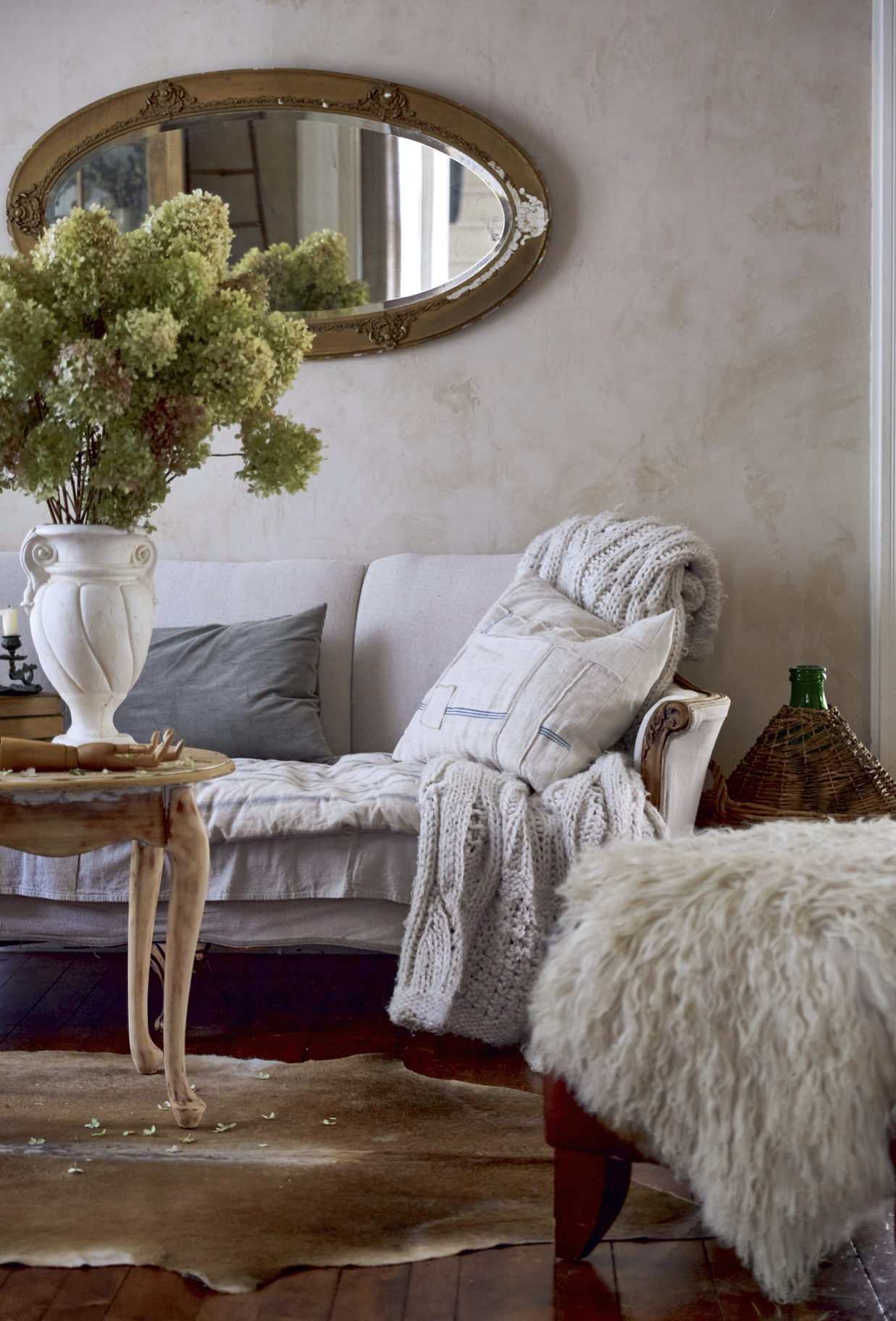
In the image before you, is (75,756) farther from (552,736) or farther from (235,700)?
(235,700)

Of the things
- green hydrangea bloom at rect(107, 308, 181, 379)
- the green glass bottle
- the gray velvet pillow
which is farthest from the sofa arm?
green hydrangea bloom at rect(107, 308, 181, 379)

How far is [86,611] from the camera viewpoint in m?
1.51

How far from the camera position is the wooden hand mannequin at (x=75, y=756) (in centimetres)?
143

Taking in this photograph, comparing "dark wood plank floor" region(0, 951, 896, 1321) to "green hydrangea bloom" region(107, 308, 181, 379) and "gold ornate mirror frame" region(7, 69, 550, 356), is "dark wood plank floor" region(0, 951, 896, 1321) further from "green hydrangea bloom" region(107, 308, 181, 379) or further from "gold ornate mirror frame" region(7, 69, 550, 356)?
"gold ornate mirror frame" region(7, 69, 550, 356)

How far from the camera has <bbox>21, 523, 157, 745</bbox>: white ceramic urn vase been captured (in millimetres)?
1509

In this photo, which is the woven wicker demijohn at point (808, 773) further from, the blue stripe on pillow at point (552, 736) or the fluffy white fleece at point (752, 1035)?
the fluffy white fleece at point (752, 1035)

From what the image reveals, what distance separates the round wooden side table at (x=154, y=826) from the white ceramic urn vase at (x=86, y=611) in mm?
114

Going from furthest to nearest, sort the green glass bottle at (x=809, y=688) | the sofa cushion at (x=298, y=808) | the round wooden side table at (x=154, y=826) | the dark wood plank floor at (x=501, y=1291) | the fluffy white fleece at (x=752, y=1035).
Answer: the green glass bottle at (x=809, y=688), the sofa cushion at (x=298, y=808), the round wooden side table at (x=154, y=826), the dark wood plank floor at (x=501, y=1291), the fluffy white fleece at (x=752, y=1035)

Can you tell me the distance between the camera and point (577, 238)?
110 inches

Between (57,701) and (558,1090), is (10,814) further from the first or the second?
(57,701)

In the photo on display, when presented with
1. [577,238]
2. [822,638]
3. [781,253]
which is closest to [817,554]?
[822,638]

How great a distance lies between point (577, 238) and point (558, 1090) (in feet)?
7.45

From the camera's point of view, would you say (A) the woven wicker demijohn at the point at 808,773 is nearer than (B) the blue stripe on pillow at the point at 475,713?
No

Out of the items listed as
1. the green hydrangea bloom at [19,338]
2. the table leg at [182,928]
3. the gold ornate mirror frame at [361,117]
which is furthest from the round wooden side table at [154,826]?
the gold ornate mirror frame at [361,117]
